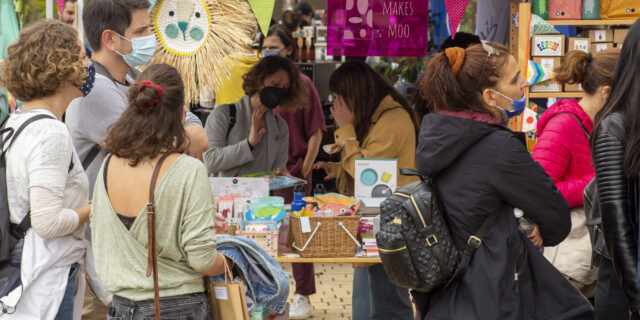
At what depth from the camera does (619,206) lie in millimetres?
2186

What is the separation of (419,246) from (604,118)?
73 centimetres

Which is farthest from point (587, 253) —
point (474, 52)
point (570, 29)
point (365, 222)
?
point (570, 29)

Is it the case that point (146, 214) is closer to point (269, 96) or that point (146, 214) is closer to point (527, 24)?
point (269, 96)

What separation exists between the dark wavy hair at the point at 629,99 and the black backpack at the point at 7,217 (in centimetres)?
195

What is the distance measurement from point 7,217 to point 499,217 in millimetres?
1724

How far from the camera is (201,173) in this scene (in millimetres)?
A: 2402

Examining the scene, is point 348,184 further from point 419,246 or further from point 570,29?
point 570,29

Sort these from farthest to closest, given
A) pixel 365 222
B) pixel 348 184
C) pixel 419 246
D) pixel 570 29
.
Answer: pixel 570 29, pixel 348 184, pixel 365 222, pixel 419 246

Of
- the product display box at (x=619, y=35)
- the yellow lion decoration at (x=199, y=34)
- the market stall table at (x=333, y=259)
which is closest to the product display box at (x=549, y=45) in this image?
the product display box at (x=619, y=35)

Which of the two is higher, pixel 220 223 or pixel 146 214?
pixel 146 214

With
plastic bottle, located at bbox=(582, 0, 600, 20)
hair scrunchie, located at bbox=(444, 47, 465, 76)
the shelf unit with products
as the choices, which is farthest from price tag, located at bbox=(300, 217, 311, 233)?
plastic bottle, located at bbox=(582, 0, 600, 20)

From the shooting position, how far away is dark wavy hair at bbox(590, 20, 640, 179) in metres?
2.17

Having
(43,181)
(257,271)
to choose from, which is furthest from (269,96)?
(43,181)

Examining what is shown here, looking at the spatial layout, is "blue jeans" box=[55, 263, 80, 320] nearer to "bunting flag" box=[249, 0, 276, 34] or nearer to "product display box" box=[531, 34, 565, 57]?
"bunting flag" box=[249, 0, 276, 34]
